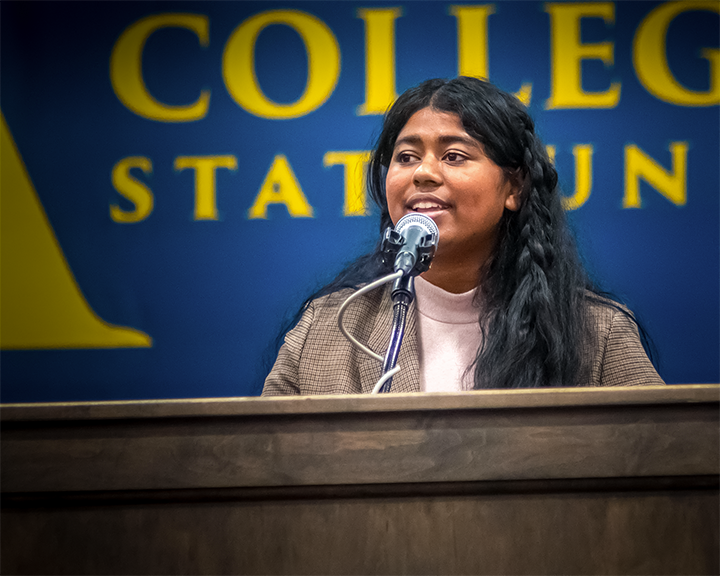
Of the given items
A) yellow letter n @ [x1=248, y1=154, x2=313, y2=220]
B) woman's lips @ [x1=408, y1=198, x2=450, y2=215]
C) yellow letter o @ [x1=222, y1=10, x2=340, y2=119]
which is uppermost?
yellow letter o @ [x1=222, y1=10, x2=340, y2=119]

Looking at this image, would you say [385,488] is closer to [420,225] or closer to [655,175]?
[420,225]

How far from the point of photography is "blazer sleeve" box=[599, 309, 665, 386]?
1200 mm

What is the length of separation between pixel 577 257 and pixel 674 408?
841mm

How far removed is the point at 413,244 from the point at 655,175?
118cm

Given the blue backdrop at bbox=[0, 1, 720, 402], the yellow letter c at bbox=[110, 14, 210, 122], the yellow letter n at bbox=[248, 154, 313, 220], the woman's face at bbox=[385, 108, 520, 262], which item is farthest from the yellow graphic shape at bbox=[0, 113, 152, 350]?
the woman's face at bbox=[385, 108, 520, 262]

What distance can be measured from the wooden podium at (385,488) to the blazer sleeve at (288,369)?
60 cm

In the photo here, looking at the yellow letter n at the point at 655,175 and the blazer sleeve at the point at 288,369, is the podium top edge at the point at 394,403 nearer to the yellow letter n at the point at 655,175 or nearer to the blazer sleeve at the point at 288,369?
the blazer sleeve at the point at 288,369

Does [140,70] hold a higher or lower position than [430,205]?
higher

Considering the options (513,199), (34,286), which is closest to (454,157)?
(513,199)

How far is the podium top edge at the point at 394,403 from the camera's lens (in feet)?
2.08

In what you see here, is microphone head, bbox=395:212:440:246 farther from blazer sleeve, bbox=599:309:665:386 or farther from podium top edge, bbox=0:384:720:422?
blazer sleeve, bbox=599:309:665:386

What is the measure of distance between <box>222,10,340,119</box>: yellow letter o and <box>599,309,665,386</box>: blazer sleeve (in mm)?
1035

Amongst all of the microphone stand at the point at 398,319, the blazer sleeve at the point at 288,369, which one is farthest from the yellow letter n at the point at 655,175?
the microphone stand at the point at 398,319

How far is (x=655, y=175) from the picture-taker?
1.82 meters
